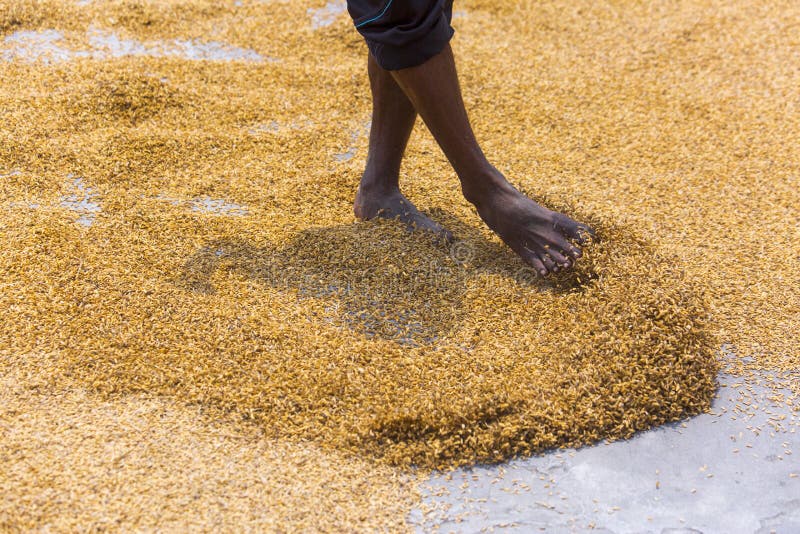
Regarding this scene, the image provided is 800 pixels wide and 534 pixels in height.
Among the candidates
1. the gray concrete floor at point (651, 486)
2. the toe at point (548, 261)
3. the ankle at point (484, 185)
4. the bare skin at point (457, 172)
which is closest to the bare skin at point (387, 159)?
the bare skin at point (457, 172)

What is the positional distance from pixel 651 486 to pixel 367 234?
1.06 meters

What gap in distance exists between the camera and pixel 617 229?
2.12 m

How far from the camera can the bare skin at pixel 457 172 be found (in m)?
2.01

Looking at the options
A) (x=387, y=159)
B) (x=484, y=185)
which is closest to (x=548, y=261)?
(x=484, y=185)

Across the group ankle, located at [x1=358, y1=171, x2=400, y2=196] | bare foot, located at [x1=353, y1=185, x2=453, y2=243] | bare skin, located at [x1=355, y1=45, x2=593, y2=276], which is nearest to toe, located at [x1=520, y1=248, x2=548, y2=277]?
bare skin, located at [x1=355, y1=45, x2=593, y2=276]

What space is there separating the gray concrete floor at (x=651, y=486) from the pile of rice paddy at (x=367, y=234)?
61mm

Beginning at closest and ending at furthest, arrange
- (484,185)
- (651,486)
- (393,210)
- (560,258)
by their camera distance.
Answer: (651,486) → (560,258) → (484,185) → (393,210)

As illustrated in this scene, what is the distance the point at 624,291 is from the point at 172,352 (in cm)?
113

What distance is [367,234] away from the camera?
87.6 inches

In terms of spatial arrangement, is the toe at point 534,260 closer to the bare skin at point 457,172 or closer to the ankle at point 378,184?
the bare skin at point 457,172

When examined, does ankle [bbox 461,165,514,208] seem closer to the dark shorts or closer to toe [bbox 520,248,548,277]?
toe [bbox 520,248,548,277]

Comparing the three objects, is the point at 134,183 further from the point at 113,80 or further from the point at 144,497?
the point at 144,497

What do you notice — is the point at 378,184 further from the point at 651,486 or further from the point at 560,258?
the point at 651,486

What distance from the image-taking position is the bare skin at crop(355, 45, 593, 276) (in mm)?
2014
